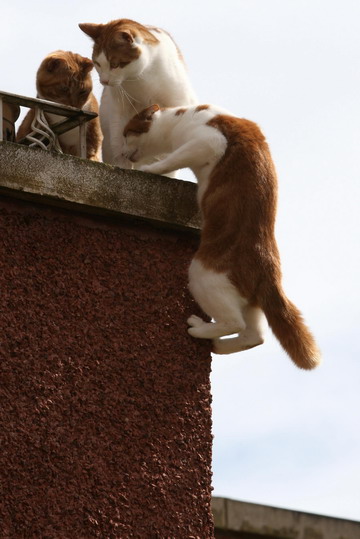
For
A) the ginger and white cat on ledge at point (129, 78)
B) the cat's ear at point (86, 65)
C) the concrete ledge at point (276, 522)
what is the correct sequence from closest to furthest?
the ginger and white cat on ledge at point (129, 78) < the cat's ear at point (86, 65) < the concrete ledge at point (276, 522)

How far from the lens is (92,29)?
561 cm

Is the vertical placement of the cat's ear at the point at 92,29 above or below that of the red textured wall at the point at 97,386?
above

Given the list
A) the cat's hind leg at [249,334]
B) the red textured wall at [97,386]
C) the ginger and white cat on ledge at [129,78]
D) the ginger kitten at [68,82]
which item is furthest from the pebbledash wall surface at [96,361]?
the ginger kitten at [68,82]

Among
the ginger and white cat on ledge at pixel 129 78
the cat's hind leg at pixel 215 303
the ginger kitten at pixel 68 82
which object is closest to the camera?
the cat's hind leg at pixel 215 303

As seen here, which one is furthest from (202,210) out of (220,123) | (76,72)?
(76,72)

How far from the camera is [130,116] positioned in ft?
17.8

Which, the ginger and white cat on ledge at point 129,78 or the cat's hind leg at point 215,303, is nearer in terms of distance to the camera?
the cat's hind leg at point 215,303

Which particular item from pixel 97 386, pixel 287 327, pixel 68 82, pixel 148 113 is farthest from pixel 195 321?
pixel 68 82

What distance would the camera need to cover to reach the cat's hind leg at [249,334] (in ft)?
14.7

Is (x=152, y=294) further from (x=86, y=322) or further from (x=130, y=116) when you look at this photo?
(x=130, y=116)

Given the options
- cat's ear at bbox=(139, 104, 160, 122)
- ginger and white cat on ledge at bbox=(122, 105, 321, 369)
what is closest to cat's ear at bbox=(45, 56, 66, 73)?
cat's ear at bbox=(139, 104, 160, 122)

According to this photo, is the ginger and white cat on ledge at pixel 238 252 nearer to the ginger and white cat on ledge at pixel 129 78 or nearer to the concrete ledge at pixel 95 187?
the concrete ledge at pixel 95 187

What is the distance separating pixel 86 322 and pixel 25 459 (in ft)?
1.78

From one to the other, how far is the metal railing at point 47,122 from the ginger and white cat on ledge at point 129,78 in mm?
673
